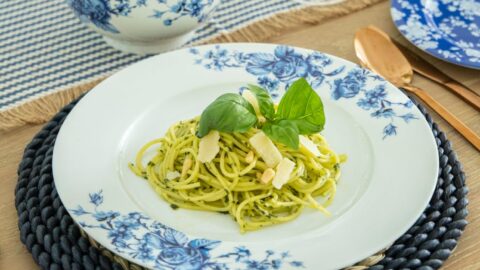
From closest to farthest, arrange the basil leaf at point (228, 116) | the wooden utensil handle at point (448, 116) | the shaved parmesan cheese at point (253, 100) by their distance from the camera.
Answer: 1. the basil leaf at point (228, 116)
2. the shaved parmesan cheese at point (253, 100)
3. the wooden utensil handle at point (448, 116)

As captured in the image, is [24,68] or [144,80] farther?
[24,68]

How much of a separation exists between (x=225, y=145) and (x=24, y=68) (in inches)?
31.6

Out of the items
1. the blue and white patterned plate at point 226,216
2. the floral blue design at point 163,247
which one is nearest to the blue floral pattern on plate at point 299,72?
the blue and white patterned plate at point 226,216

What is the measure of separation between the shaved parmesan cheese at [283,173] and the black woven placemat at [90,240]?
0.74ft

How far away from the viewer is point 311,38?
85.7 inches

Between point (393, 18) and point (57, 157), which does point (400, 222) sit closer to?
point (57, 157)

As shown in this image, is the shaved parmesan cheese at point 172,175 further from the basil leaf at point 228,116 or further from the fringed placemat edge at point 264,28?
the fringed placemat edge at point 264,28

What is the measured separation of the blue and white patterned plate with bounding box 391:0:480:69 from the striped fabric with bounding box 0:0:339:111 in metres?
0.29

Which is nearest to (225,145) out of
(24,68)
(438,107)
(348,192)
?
(348,192)

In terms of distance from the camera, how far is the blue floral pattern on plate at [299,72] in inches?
69.3

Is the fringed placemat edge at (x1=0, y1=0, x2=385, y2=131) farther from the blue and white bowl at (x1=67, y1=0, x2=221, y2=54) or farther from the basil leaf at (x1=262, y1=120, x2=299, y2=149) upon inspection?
the basil leaf at (x1=262, y1=120, x2=299, y2=149)

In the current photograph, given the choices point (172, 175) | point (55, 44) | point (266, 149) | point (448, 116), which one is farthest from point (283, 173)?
point (55, 44)

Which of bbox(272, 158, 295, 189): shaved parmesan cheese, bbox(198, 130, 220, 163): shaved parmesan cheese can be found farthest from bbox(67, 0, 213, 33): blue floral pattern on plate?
bbox(272, 158, 295, 189): shaved parmesan cheese

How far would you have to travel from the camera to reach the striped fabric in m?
2.04
